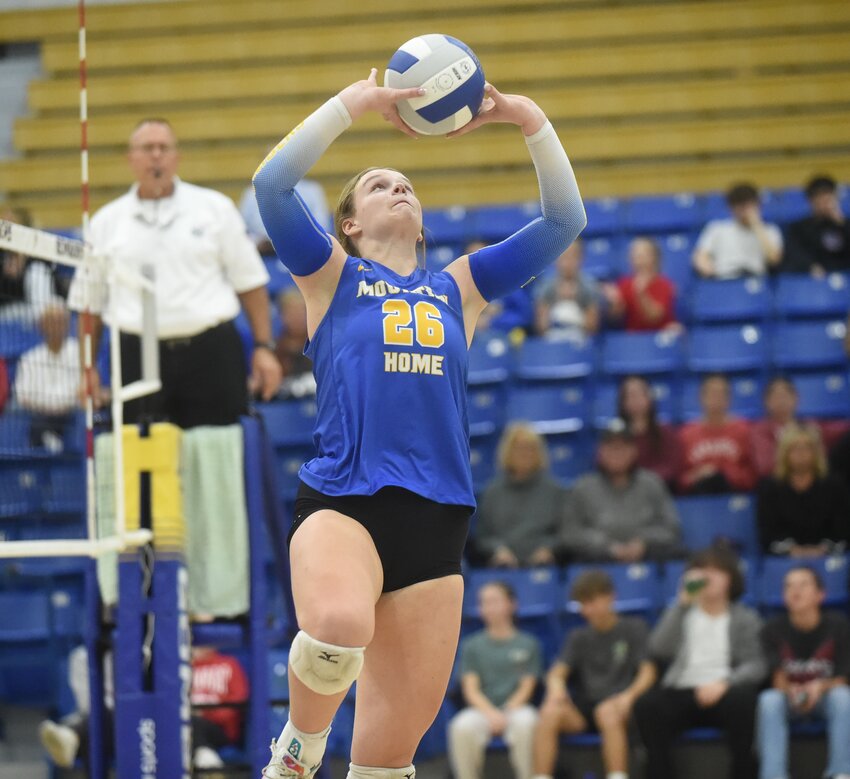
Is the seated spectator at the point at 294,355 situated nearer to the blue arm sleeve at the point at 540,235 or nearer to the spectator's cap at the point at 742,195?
the spectator's cap at the point at 742,195

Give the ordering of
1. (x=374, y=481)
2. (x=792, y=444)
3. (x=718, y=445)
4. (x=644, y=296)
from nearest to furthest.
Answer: (x=374, y=481), (x=792, y=444), (x=718, y=445), (x=644, y=296)

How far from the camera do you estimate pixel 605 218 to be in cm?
1054

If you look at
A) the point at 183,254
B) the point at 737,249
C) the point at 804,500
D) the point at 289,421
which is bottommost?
the point at 804,500

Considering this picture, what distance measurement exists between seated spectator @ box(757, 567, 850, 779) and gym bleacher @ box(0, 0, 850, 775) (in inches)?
91.9

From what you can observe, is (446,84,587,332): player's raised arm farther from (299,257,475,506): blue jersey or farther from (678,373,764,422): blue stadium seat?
(678,373,764,422): blue stadium seat

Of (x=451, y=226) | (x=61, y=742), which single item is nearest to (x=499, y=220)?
(x=451, y=226)

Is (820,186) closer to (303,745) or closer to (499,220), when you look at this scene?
(499,220)

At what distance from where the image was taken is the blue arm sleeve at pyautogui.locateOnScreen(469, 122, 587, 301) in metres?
3.81

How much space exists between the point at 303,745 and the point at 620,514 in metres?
4.85

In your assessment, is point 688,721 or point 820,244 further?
point 820,244

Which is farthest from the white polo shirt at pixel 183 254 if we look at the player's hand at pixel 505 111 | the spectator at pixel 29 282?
the player's hand at pixel 505 111

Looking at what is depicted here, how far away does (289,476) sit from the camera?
28.8ft

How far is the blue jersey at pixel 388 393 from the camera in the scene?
3.40 meters

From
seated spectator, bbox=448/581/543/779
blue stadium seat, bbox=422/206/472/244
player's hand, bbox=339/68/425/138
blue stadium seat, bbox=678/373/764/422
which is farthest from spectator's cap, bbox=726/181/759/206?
player's hand, bbox=339/68/425/138
